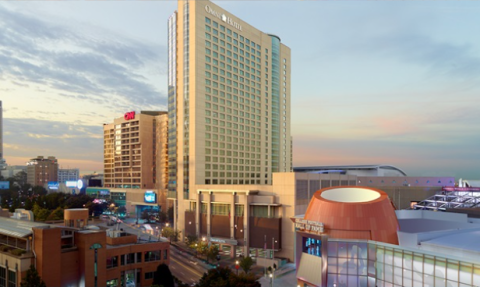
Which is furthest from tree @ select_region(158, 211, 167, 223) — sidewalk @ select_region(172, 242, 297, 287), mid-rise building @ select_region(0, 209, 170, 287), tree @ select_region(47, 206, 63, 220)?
mid-rise building @ select_region(0, 209, 170, 287)

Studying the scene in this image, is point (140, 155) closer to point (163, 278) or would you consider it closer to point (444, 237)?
point (163, 278)

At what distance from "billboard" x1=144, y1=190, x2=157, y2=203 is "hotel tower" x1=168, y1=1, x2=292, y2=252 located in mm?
37205

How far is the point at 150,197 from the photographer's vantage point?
156500mm

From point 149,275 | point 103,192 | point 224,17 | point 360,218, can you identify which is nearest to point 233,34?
point 224,17

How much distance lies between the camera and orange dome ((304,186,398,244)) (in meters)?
49.9

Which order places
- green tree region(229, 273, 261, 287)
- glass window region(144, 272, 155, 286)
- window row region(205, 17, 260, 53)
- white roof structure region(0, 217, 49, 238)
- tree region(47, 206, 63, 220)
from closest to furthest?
green tree region(229, 273, 261, 287)
white roof structure region(0, 217, 49, 238)
glass window region(144, 272, 155, 286)
tree region(47, 206, 63, 220)
window row region(205, 17, 260, 53)

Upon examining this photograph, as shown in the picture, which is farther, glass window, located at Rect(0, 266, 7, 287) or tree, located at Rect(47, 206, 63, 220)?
tree, located at Rect(47, 206, 63, 220)

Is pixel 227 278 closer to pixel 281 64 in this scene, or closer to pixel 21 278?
pixel 21 278

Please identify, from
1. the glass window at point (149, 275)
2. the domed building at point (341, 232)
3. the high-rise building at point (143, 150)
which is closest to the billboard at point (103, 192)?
the high-rise building at point (143, 150)

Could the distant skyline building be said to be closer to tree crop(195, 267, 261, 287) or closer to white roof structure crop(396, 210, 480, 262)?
tree crop(195, 267, 261, 287)

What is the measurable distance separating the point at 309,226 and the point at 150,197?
11637 cm

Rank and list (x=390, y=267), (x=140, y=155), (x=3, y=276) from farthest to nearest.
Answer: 1. (x=140, y=155)
2. (x=3, y=276)
3. (x=390, y=267)

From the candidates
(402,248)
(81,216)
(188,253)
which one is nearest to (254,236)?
(188,253)

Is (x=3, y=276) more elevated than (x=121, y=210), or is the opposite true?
(x=3, y=276)
